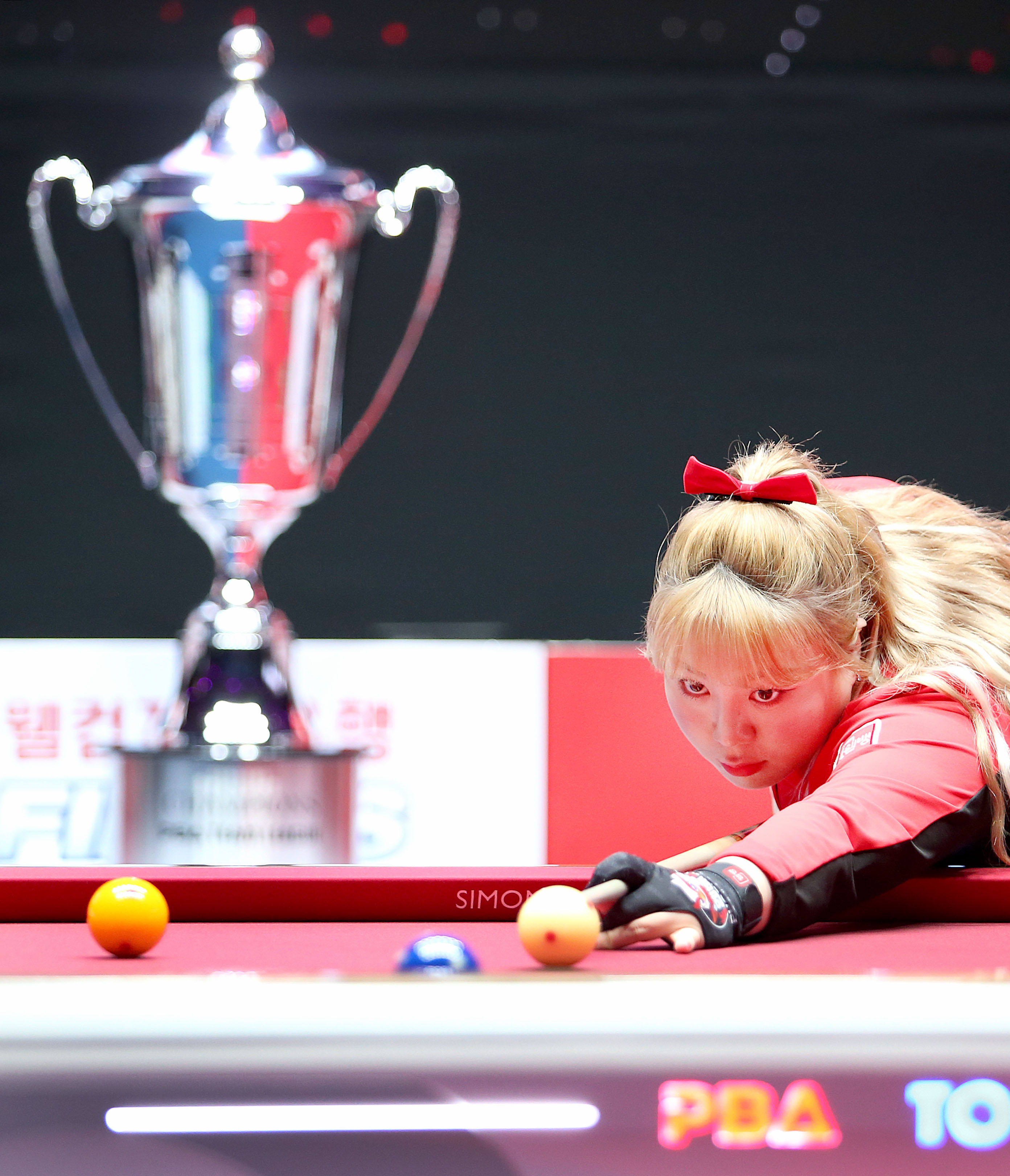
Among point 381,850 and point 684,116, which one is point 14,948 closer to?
point 381,850

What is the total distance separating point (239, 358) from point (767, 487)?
1.19 meters

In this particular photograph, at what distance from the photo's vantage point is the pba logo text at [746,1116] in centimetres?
63

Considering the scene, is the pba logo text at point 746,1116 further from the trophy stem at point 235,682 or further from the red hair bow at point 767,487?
the trophy stem at point 235,682

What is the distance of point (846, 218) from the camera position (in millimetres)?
3025

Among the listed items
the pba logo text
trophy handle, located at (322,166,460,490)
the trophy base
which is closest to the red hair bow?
the pba logo text

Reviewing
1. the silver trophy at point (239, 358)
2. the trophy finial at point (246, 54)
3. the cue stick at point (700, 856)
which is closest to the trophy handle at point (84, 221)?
the silver trophy at point (239, 358)

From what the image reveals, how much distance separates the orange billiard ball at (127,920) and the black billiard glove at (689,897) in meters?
0.28

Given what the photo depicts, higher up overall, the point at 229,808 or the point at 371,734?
the point at 371,734

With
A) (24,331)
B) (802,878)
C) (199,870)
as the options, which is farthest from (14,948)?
(24,331)

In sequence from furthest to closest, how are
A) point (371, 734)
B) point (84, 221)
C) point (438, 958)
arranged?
1. point (84, 221)
2. point (371, 734)
3. point (438, 958)

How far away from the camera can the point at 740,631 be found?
1.09 meters

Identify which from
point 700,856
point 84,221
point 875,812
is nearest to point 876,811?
point 875,812

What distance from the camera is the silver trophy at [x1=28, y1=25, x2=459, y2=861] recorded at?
6.75 ft

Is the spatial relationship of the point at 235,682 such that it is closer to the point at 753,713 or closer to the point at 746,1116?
the point at 753,713
